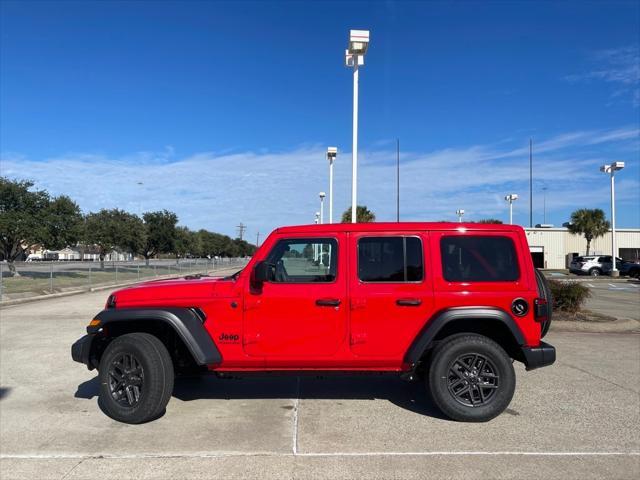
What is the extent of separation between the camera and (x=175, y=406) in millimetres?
5332

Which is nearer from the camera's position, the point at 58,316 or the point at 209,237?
the point at 58,316

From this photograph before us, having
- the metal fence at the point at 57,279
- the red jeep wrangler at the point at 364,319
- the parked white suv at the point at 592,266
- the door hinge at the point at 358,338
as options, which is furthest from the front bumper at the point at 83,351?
the parked white suv at the point at 592,266

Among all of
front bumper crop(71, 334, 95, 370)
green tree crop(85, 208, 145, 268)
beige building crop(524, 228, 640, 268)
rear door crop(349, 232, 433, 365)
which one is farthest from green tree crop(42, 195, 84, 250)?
beige building crop(524, 228, 640, 268)

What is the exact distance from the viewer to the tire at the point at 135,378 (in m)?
4.72

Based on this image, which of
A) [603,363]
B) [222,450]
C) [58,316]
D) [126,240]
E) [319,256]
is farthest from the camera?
[126,240]

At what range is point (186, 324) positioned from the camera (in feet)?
15.6

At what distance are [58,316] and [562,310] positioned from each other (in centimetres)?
1194

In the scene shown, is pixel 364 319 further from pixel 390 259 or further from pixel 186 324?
pixel 186 324

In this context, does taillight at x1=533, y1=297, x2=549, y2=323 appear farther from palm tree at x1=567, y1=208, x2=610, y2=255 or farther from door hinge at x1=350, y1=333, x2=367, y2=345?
palm tree at x1=567, y1=208, x2=610, y2=255

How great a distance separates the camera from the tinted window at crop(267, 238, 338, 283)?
16.3 ft

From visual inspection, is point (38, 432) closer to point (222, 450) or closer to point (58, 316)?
point (222, 450)

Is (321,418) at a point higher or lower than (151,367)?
lower

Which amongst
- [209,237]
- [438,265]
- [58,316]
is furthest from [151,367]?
[209,237]

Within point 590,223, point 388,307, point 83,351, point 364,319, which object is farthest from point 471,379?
point 590,223
